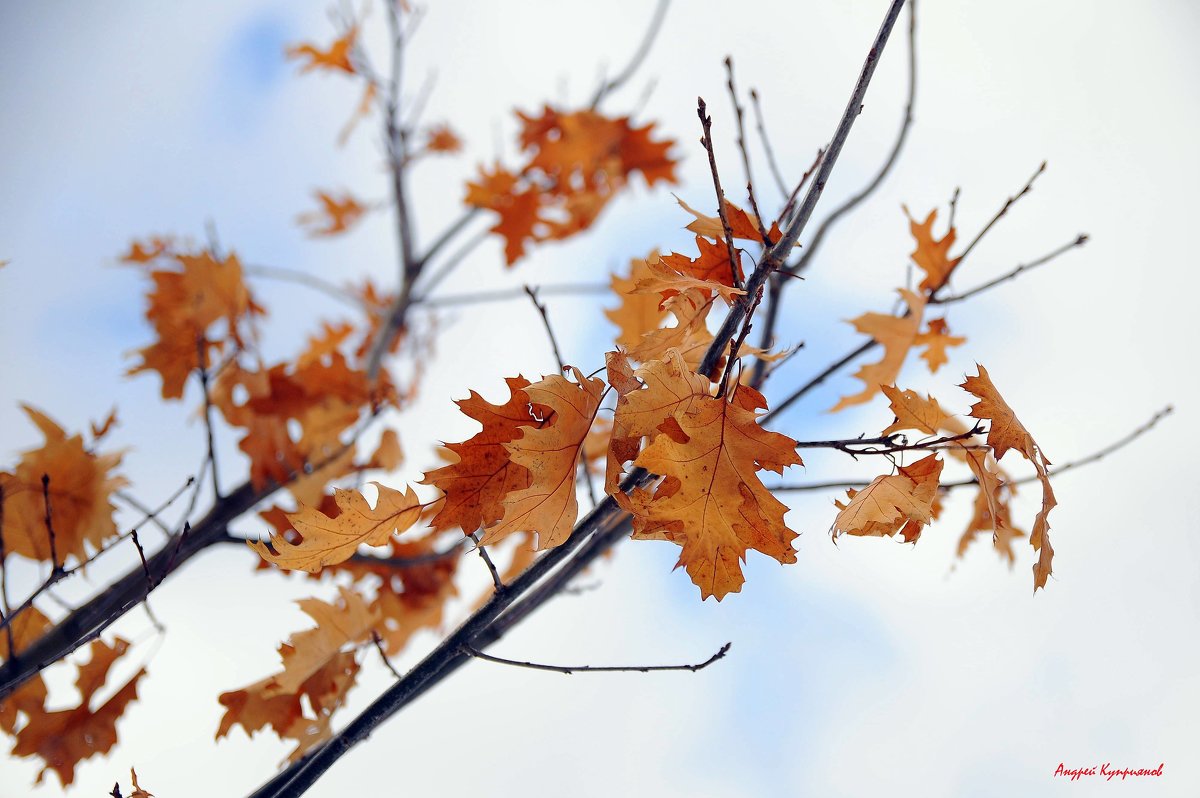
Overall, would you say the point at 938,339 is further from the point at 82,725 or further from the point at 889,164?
the point at 82,725

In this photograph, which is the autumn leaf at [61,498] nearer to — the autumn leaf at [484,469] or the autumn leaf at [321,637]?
the autumn leaf at [321,637]

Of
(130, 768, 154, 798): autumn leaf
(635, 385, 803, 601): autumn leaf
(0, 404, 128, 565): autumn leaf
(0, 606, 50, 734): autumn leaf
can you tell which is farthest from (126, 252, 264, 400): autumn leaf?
(635, 385, 803, 601): autumn leaf

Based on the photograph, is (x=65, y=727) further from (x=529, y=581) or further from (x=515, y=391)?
(x=515, y=391)

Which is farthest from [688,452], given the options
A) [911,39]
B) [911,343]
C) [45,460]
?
[45,460]

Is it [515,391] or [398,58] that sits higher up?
[398,58]

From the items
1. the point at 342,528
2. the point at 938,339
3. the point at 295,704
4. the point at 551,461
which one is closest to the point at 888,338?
the point at 938,339
